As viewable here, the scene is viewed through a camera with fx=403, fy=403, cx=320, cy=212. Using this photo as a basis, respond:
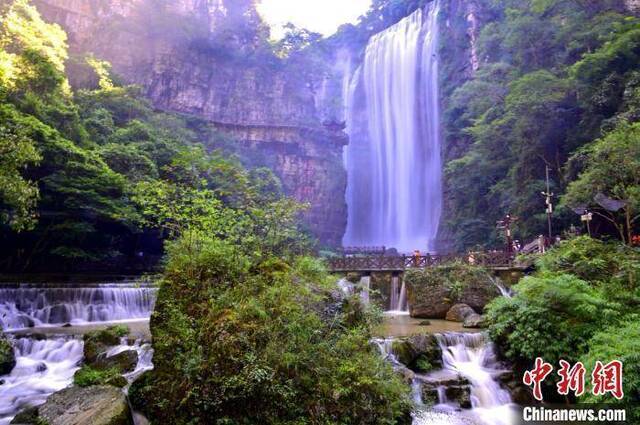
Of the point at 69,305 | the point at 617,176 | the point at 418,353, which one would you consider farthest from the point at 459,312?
the point at 69,305

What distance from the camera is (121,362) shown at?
7.93 m

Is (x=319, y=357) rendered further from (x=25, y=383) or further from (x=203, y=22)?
(x=203, y=22)

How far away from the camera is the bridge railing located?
17906 millimetres

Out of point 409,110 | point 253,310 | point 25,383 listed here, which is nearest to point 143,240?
point 25,383

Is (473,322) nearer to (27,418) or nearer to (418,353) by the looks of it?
(418,353)

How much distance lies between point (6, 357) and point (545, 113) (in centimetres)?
2319

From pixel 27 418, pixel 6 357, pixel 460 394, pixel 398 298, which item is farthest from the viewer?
pixel 398 298

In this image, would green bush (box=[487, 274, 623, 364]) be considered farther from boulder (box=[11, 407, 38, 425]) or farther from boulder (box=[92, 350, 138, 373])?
boulder (box=[11, 407, 38, 425])

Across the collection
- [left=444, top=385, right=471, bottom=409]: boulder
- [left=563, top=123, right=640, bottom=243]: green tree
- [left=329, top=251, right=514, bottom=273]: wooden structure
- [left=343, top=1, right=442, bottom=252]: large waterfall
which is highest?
[left=343, top=1, right=442, bottom=252]: large waterfall

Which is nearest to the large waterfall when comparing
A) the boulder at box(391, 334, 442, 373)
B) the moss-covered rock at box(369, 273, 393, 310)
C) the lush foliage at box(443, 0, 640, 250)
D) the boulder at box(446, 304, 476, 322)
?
the lush foliage at box(443, 0, 640, 250)

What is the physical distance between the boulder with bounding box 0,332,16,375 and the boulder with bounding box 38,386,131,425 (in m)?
3.36

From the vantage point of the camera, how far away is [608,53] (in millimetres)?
17953

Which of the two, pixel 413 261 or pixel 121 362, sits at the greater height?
pixel 413 261

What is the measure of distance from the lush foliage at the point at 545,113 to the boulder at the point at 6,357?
55.3 ft
